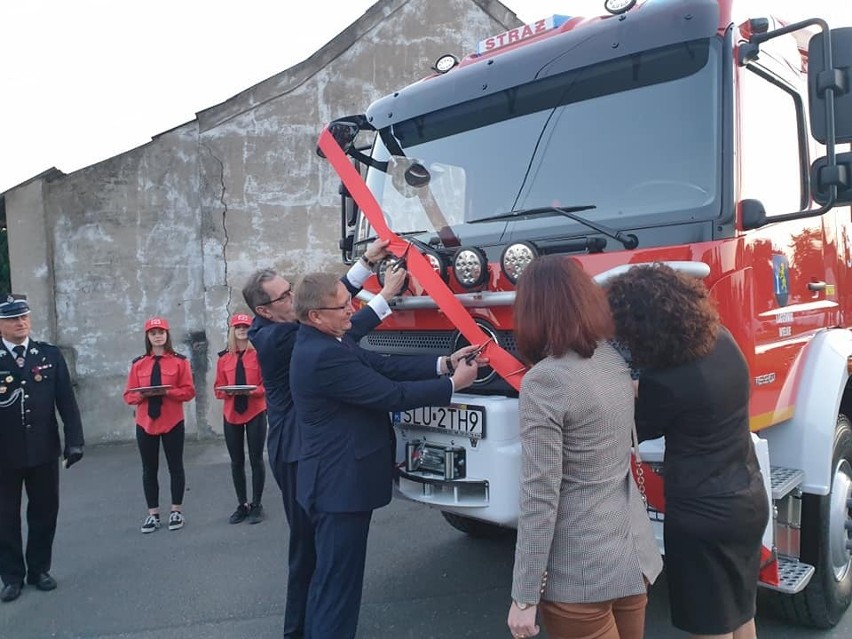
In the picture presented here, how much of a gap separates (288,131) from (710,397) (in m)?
7.85

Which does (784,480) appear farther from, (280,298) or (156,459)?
(156,459)

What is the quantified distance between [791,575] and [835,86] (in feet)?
6.44

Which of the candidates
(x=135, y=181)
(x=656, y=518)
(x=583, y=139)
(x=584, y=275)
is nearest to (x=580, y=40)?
(x=583, y=139)

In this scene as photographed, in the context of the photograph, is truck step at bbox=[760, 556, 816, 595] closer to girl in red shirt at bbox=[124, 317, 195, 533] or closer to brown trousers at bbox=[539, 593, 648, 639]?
brown trousers at bbox=[539, 593, 648, 639]

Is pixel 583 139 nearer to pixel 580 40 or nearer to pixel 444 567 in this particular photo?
pixel 580 40

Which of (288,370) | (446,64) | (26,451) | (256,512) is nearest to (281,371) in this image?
(288,370)

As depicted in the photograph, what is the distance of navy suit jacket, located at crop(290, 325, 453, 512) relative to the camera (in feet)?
9.09

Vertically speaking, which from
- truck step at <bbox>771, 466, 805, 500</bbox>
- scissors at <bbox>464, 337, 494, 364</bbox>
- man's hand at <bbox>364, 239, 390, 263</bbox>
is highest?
man's hand at <bbox>364, 239, 390, 263</bbox>

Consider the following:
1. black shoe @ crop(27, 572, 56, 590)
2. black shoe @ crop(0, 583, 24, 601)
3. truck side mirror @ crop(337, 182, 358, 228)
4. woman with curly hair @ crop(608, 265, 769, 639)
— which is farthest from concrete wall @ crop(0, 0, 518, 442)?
woman with curly hair @ crop(608, 265, 769, 639)

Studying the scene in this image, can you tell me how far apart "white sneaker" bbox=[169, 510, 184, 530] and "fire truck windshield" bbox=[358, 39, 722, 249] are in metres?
3.45

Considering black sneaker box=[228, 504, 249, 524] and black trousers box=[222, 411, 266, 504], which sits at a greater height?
black trousers box=[222, 411, 266, 504]

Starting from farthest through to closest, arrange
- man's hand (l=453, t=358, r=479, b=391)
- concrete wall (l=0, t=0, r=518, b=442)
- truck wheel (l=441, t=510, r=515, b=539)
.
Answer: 1. concrete wall (l=0, t=0, r=518, b=442)
2. truck wheel (l=441, t=510, r=515, b=539)
3. man's hand (l=453, t=358, r=479, b=391)

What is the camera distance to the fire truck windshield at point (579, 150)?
2703 mm

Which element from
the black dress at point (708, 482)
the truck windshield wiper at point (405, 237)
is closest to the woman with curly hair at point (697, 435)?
the black dress at point (708, 482)
